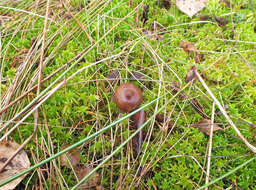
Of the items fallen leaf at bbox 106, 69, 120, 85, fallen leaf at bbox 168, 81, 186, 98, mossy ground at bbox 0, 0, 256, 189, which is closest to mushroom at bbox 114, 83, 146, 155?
mossy ground at bbox 0, 0, 256, 189

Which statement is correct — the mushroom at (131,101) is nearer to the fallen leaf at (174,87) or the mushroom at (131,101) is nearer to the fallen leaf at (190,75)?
the fallen leaf at (174,87)

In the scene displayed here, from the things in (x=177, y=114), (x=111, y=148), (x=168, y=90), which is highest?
(x=168, y=90)

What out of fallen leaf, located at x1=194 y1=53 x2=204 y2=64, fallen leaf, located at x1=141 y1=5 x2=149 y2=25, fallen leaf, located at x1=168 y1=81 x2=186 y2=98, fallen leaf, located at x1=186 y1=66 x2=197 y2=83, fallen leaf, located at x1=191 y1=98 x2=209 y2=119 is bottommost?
fallen leaf, located at x1=191 y1=98 x2=209 y2=119

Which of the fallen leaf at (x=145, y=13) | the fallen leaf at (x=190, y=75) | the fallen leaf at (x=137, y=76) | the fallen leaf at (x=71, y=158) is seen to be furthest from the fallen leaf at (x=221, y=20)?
the fallen leaf at (x=71, y=158)

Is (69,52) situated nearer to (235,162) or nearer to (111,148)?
(111,148)

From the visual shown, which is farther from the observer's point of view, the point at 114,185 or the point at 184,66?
the point at 184,66

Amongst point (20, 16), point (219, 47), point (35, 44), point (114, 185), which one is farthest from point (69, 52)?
point (219, 47)

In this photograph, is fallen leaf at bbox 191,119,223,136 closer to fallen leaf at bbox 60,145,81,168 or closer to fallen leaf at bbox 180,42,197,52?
fallen leaf at bbox 180,42,197,52
